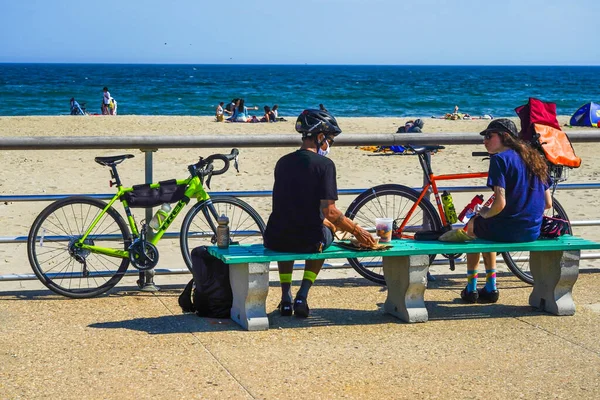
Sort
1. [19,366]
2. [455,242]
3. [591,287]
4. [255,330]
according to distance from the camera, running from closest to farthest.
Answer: [19,366] < [255,330] < [455,242] < [591,287]

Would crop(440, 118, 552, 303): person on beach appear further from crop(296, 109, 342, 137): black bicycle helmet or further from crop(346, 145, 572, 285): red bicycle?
crop(296, 109, 342, 137): black bicycle helmet

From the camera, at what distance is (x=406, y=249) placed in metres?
6.17

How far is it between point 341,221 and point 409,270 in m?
0.63

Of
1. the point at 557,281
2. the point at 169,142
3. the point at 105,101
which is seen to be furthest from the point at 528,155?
the point at 105,101

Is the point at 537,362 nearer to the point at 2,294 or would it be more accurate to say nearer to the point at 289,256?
the point at 289,256

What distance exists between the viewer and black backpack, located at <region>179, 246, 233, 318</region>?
247 inches

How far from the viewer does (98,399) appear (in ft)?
15.2

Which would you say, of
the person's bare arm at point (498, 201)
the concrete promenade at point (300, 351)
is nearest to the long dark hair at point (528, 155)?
the person's bare arm at point (498, 201)

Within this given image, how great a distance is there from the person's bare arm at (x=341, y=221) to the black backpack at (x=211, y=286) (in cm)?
82

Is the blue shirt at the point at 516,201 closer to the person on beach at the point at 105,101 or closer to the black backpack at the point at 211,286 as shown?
the black backpack at the point at 211,286

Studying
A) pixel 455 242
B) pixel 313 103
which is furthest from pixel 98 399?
pixel 313 103

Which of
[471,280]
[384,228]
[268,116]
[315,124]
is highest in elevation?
[315,124]

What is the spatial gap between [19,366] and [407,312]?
2.54 m

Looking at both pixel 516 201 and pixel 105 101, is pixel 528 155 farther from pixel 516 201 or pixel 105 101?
pixel 105 101
